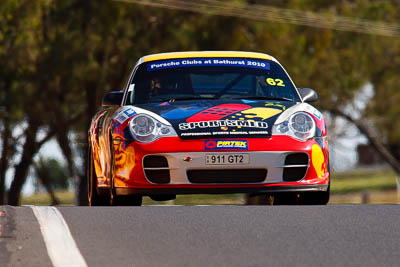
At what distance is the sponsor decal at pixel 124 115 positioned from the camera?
927 cm

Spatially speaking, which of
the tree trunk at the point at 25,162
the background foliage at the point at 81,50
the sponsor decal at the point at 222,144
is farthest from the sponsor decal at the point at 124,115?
the tree trunk at the point at 25,162

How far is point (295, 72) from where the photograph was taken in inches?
1243

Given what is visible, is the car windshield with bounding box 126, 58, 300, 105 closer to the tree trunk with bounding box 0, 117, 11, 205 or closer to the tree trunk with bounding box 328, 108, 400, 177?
the tree trunk with bounding box 0, 117, 11, 205

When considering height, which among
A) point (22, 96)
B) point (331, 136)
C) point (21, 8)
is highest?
point (21, 8)

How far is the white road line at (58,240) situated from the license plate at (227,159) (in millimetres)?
1620

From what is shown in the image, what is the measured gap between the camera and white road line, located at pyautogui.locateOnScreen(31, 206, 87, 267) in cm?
578

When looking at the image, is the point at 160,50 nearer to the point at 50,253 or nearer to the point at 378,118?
the point at 378,118

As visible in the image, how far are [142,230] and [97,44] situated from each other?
22217mm

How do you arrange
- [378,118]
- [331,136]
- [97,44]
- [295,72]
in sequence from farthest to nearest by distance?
[378,118] → [331,136] → [295,72] → [97,44]

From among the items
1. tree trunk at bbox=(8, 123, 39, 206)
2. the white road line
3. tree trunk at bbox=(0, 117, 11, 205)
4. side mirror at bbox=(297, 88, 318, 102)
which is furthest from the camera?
tree trunk at bbox=(8, 123, 39, 206)

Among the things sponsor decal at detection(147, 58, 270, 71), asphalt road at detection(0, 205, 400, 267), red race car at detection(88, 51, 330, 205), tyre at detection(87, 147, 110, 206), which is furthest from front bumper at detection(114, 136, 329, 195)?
sponsor decal at detection(147, 58, 270, 71)

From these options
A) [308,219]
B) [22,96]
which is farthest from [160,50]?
[308,219]

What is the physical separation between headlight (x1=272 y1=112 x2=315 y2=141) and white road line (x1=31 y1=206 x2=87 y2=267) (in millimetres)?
2258

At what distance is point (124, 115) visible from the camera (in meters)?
9.36
